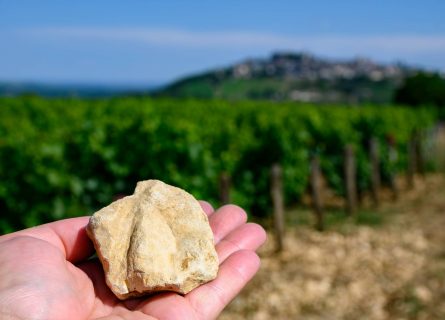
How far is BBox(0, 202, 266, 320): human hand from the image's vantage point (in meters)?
2.61

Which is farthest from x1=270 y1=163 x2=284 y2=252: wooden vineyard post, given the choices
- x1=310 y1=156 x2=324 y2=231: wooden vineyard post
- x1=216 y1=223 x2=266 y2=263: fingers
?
x1=216 y1=223 x2=266 y2=263: fingers

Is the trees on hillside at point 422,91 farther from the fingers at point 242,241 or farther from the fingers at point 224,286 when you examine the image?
the fingers at point 224,286

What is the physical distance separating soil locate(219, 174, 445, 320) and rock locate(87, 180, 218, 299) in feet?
9.24

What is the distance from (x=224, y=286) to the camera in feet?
10.2

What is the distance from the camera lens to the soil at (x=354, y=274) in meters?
6.03

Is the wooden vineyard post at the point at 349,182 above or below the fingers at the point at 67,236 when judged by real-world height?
below

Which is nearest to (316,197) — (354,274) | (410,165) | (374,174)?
(374,174)

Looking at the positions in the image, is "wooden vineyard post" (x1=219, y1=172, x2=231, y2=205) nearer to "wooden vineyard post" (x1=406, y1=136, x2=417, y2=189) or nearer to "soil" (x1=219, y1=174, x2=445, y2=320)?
"soil" (x1=219, y1=174, x2=445, y2=320)

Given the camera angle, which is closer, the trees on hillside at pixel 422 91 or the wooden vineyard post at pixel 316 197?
the wooden vineyard post at pixel 316 197

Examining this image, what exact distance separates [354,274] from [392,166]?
6017mm

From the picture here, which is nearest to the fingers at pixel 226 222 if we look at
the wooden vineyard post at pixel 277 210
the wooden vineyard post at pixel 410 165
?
the wooden vineyard post at pixel 277 210

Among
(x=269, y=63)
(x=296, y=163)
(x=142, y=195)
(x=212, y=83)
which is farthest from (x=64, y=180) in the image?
(x=269, y=63)

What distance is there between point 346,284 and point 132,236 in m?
4.05

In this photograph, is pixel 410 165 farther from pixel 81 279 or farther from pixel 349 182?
pixel 81 279
